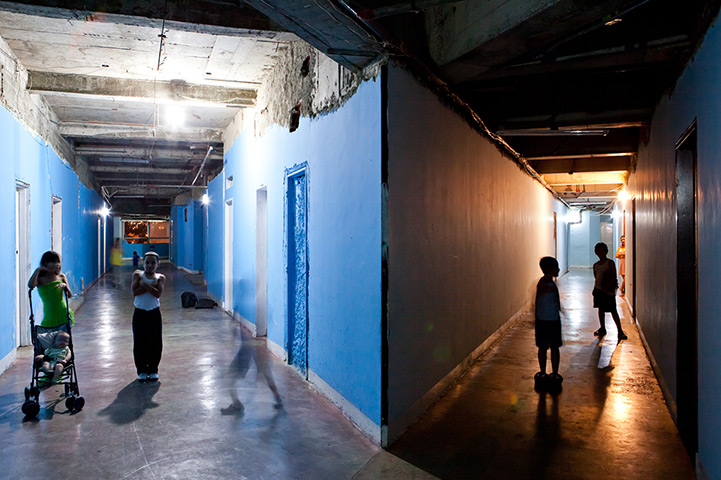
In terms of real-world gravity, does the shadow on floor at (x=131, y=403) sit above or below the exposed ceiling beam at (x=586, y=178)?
below

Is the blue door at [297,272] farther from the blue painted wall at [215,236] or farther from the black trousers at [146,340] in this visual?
the blue painted wall at [215,236]

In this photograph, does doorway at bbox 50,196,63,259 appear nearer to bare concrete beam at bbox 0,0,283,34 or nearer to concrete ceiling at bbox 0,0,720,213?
concrete ceiling at bbox 0,0,720,213

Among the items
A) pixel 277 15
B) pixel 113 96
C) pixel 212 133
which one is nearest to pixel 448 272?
pixel 277 15

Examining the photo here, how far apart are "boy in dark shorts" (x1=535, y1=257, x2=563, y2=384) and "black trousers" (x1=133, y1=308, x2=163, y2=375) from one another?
4.27 meters

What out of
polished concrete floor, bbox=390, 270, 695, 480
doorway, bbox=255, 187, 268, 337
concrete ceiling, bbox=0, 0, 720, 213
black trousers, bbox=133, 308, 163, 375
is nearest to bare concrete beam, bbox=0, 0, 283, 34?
concrete ceiling, bbox=0, 0, 720, 213

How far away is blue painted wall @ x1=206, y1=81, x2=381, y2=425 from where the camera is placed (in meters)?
4.15

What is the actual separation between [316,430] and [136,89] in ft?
20.1

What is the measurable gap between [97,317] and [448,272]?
26.8ft

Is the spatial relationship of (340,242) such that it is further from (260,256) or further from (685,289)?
(260,256)

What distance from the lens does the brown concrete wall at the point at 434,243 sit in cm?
417

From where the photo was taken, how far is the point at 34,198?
770cm

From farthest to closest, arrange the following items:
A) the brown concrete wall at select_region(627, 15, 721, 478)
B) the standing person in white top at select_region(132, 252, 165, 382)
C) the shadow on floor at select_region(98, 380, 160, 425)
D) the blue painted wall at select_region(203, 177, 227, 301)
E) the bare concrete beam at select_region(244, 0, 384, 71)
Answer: the blue painted wall at select_region(203, 177, 227, 301), the standing person in white top at select_region(132, 252, 165, 382), the shadow on floor at select_region(98, 380, 160, 425), the bare concrete beam at select_region(244, 0, 384, 71), the brown concrete wall at select_region(627, 15, 721, 478)

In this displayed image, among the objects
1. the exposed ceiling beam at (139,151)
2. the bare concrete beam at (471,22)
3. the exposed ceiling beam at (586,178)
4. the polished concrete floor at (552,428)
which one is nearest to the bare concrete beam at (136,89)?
the bare concrete beam at (471,22)

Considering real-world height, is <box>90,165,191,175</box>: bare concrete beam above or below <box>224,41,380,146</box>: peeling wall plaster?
above
